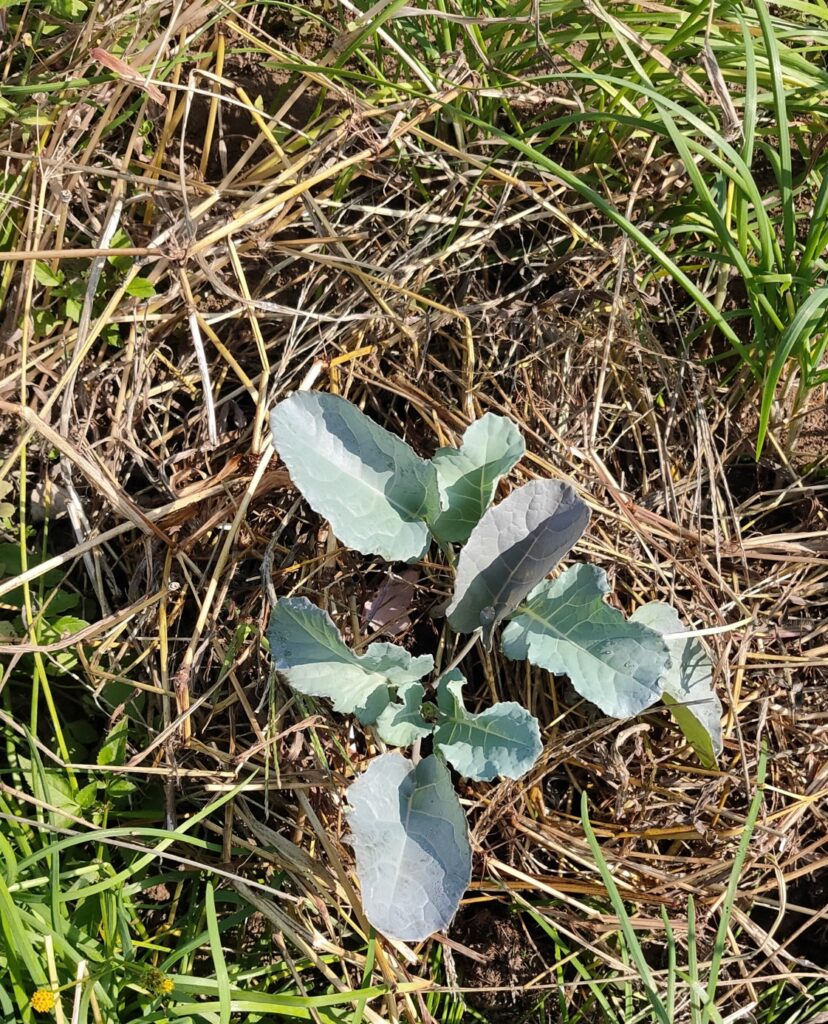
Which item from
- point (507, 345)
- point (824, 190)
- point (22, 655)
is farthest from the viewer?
point (507, 345)

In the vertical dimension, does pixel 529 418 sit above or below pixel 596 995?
above

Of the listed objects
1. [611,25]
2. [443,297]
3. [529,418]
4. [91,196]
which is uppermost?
[611,25]

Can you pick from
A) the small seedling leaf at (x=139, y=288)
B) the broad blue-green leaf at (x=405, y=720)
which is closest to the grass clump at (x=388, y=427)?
the small seedling leaf at (x=139, y=288)

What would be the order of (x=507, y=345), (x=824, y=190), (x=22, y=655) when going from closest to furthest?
(x=824, y=190) < (x=22, y=655) < (x=507, y=345)

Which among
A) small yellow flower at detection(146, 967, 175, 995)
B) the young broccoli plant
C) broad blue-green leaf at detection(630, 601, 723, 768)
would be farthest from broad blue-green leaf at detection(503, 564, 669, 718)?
small yellow flower at detection(146, 967, 175, 995)

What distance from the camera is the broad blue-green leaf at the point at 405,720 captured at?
3.96ft

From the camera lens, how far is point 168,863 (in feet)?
4.48

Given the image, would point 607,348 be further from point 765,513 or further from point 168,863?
point 168,863

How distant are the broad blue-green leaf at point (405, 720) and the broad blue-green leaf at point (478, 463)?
0.24 m

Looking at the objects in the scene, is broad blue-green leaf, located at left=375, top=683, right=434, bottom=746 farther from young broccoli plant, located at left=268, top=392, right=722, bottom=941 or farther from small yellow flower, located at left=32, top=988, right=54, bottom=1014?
small yellow flower, located at left=32, top=988, right=54, bottom=1014

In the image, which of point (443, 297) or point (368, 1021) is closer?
point (368, 1021)

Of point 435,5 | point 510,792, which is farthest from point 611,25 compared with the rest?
point 510,792

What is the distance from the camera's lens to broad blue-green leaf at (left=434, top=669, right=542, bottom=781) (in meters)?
1.13

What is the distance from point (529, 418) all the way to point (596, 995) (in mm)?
874
